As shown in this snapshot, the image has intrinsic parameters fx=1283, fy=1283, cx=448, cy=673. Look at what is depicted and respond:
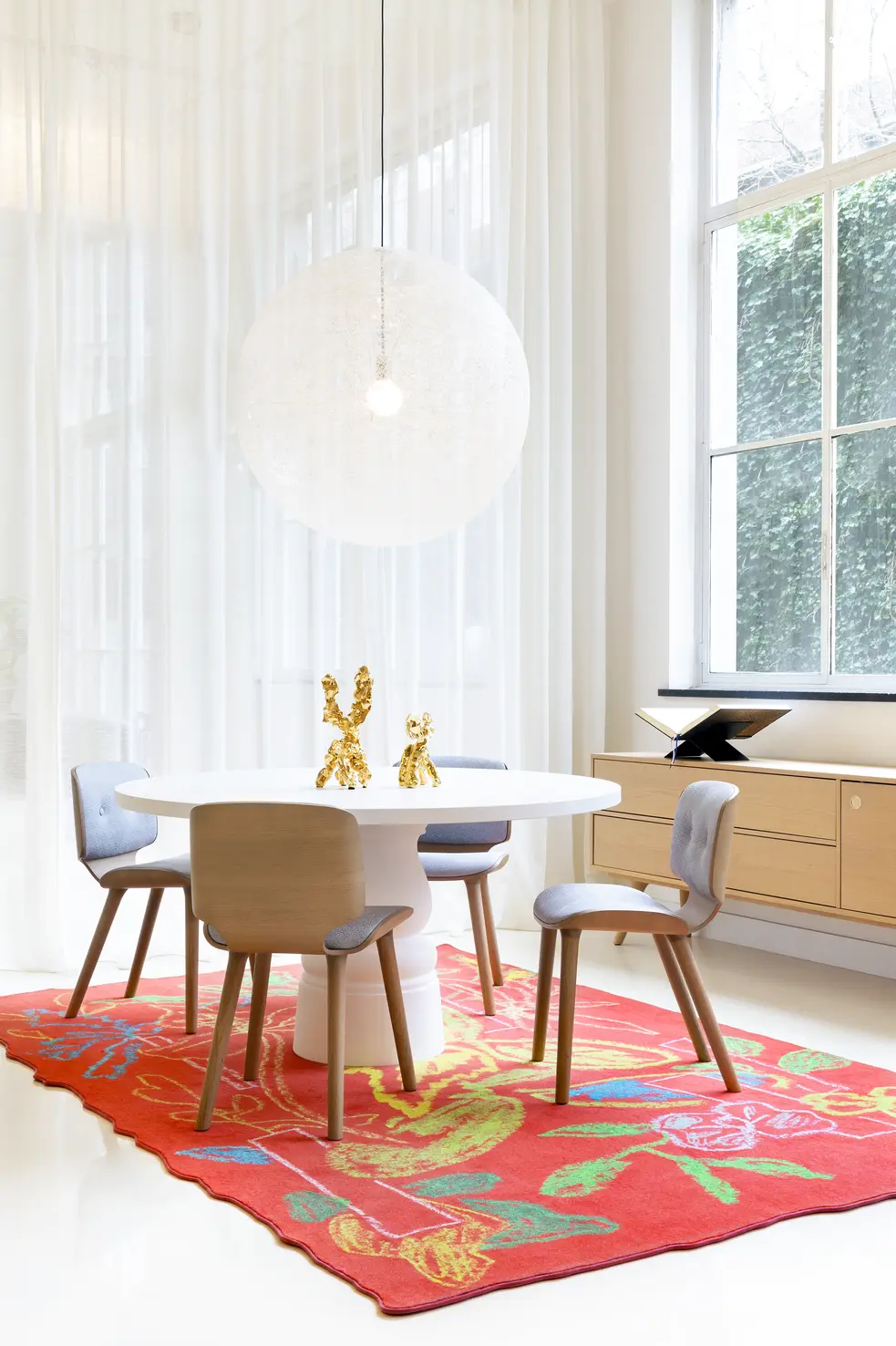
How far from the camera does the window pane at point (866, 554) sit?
4.22 m

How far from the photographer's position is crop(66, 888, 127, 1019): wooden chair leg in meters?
3.35

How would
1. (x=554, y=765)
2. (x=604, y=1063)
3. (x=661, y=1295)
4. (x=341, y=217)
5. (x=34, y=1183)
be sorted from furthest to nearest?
(x=554, y=765)
(x=341, y=217)
(x=604, y=1063)
(x=34, y=1183)
(x=661, y=1295)

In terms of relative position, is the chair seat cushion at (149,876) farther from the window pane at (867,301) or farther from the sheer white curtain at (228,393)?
the window pane at (867,301)

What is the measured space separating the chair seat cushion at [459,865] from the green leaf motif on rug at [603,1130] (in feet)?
3.03

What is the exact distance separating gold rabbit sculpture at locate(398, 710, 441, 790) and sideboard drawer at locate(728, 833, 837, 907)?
108 cm

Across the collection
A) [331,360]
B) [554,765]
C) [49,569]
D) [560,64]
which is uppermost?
[560,64]

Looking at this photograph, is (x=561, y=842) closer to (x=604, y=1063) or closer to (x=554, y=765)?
(x=554, y=765)

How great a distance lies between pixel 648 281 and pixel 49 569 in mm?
→ 2567

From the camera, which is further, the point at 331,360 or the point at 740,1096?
the point at 331,360

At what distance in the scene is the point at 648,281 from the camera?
503 cm

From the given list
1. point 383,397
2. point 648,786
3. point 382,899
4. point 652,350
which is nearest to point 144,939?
point 382,899

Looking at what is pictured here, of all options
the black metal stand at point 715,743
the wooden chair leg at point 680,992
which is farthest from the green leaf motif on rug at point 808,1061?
the black metal stand at point 715,743

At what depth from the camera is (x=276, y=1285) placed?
6.23ft

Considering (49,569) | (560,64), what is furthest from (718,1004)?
(560,64)
